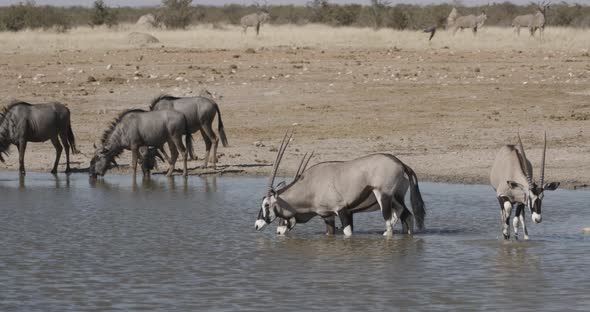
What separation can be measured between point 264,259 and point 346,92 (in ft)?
49.3

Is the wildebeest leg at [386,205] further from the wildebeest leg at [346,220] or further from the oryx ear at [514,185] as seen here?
the oryx ear at [514,185]

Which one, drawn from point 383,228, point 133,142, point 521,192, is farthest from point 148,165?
point 521,192

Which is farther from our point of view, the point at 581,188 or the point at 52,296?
the point at 581,188

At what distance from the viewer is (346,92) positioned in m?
24.7

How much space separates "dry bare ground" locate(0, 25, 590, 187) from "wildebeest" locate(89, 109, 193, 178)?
1007 mm

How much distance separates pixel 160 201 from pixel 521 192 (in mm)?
5041

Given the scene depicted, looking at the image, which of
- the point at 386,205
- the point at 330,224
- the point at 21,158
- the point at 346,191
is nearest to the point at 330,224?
the point at 330,224

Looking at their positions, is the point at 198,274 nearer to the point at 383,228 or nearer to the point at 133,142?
the point at 383,228

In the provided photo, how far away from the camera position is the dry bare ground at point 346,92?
1830 centimetres

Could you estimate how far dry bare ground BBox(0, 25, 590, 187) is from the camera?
18.3m

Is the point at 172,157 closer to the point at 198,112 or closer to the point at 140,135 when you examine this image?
the point at 140,135

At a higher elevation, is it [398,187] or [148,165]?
[398,187]

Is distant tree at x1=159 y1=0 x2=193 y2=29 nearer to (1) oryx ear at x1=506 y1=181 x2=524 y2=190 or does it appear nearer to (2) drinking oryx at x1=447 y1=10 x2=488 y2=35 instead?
(2) drinking oryx at x1=447 y1=10 x2=488 y2=35

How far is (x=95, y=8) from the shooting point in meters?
57.6
